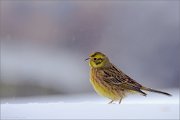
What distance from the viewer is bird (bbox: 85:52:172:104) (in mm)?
2150

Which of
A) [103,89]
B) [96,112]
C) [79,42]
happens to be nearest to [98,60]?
[103,89]

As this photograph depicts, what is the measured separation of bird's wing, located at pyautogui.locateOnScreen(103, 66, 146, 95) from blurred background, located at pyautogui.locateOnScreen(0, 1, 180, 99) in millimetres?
2661

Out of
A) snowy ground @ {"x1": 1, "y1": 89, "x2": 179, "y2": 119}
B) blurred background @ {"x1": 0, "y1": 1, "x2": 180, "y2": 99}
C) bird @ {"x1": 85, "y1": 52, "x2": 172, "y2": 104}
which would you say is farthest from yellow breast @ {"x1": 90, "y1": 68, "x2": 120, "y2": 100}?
blurred background @ {"x1": 0, "y1": 1, "x2": 180, "y2": 99}

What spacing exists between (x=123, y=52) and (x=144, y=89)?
10.9 ft

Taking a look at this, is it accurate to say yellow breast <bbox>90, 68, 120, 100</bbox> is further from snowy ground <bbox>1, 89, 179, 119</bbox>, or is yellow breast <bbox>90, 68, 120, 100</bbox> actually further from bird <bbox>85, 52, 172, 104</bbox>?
snowy ground <bbox>1, 89, 179, 119</bbox>

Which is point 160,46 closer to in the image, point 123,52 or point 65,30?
point 123,52

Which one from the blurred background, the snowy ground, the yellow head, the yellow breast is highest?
the blurred background

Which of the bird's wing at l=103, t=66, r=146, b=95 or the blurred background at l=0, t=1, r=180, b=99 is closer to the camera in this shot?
the bird's wing at l=103, t=66, r=146, b=95

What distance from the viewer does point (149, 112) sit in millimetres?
1346

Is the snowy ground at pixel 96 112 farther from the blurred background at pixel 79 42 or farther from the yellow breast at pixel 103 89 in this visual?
the blurred background at pixel 79 42

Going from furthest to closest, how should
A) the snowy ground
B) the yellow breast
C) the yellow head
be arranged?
the yellow breast, the yellow head, the snowy ground

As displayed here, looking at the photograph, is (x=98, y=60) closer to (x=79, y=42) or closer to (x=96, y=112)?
(x=96, y=112)

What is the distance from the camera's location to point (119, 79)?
2.22 m

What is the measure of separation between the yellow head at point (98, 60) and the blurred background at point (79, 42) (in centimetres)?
273
